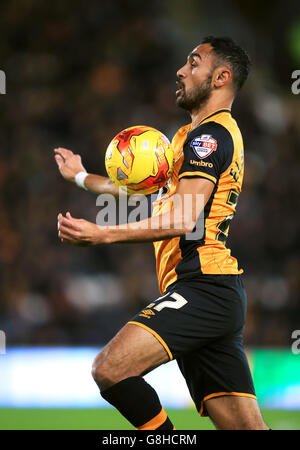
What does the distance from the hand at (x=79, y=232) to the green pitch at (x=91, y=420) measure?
3908mm

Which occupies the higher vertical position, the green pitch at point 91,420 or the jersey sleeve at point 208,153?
the jersey sleeve at point 208,153

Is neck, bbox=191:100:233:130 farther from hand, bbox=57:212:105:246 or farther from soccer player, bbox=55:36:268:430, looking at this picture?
hand, bbox=57:212:105:246

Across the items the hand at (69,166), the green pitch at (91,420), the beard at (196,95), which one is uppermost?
the beard at (196,95)

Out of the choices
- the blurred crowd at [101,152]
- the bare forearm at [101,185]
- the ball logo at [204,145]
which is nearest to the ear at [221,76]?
the ball logo at [204,145]

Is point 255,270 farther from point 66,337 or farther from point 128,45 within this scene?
point 128,45

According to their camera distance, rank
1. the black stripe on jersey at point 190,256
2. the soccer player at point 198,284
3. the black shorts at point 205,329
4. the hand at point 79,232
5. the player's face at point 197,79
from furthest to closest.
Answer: the player's face at point 197,79 → the black stripe on jersey at point 190,256 → the black shorts at point 205,329 → the soccer player at point 198,284 → the hand at point 79,232

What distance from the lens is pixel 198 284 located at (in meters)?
3.71

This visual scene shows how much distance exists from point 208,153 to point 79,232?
864 mm

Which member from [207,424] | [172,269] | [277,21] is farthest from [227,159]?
[277,21]

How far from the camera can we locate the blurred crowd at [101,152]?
9.81 meters

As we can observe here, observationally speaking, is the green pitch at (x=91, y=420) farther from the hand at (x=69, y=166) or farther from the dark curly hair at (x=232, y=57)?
the dark curly hair at (x=232, y=57)

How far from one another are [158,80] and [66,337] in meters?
5.48

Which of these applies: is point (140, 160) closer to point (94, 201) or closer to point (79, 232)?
point (79, 232)

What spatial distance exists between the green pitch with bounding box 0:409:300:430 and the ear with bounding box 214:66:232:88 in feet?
13.1
